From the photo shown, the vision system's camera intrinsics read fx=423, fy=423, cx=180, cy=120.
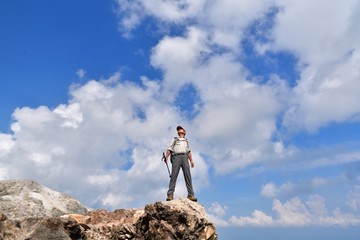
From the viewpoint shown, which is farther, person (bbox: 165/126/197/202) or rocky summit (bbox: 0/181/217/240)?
person (bbox: 165/126/197/202)

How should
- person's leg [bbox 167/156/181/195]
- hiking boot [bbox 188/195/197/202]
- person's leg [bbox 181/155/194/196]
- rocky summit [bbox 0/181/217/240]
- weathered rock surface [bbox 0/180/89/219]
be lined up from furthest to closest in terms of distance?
person's leg [bbox 181/155/194/196]
person's leg [bbox 167/156/181/195]
weathered rock surface [bbox 0/180/89/219]
hiking boot [bbox 188/195/197/202]
rocky summit [bbox 0/181/217/240]

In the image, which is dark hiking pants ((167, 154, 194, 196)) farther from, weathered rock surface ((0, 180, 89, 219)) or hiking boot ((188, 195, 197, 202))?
weathered rock surface ((0, 180, 89, 219))

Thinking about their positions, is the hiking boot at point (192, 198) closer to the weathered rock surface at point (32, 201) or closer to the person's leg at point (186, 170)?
the person's leg at point (186, 170)

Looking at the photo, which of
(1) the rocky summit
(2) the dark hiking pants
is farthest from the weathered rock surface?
(2) the dark hiking pants

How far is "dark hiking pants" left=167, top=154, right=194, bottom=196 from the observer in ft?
76.2

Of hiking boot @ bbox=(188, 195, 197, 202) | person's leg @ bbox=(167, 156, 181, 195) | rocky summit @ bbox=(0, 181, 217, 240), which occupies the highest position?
person's leg @ bbox=(167, 156, 181, 195)

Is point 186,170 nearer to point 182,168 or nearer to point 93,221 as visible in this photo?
point 182,168

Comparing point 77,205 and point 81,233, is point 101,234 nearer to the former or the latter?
point 81,233

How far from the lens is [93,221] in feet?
75.8

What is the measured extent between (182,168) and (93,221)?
566 centimetres

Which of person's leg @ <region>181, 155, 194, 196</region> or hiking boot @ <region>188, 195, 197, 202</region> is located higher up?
person's leg @ <region>181, 155, 194, 196</region>

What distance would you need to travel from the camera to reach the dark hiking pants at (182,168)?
76.2ft

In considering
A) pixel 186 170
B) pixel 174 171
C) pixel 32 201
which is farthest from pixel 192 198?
pixel 32 201

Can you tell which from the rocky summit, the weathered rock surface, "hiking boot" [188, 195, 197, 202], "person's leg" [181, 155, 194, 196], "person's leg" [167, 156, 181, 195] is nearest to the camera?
the rocky summit
